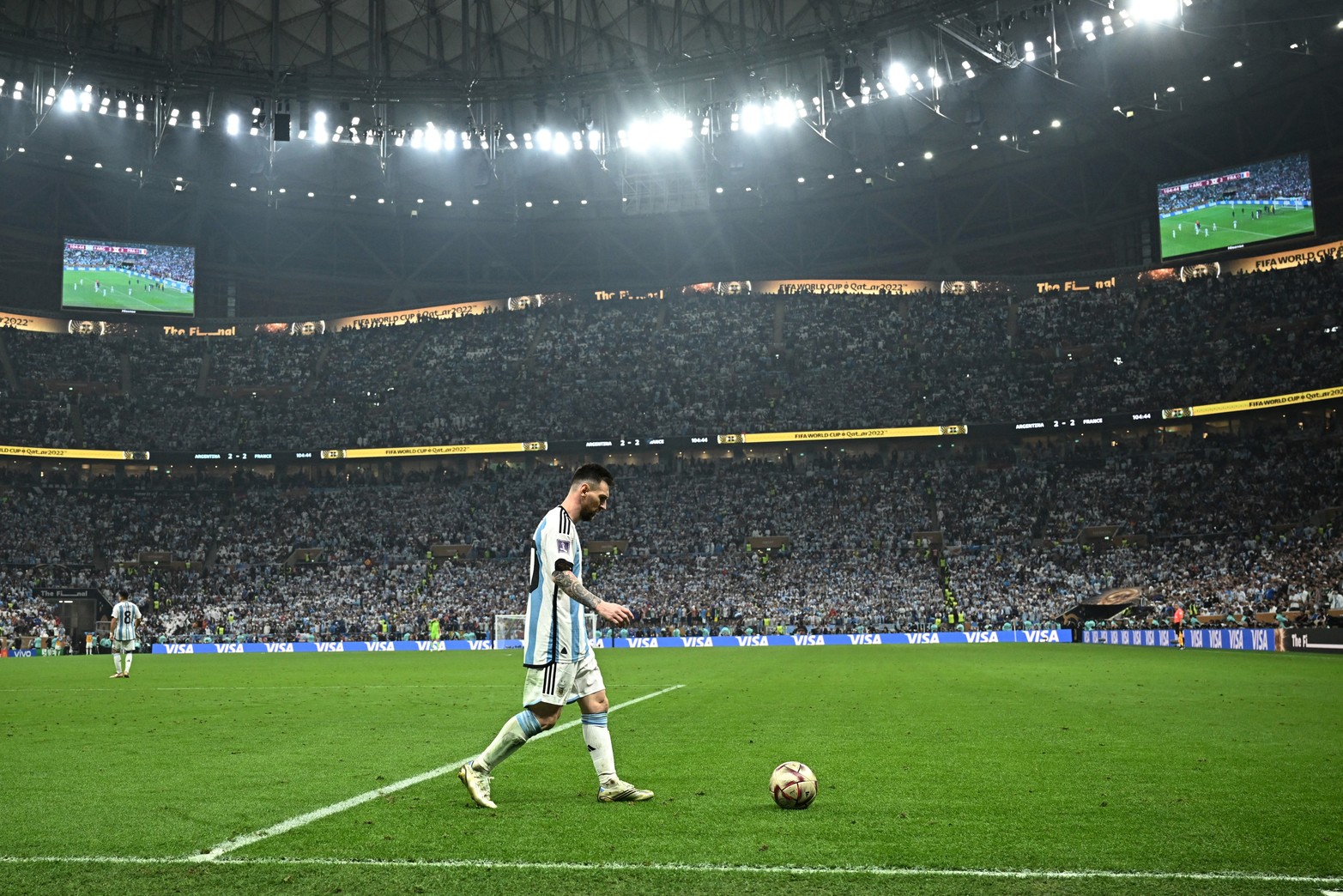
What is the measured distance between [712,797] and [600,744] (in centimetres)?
91

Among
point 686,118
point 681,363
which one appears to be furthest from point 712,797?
point 681,363

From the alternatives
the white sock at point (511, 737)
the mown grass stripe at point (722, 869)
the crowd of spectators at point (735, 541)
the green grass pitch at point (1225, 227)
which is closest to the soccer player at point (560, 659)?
the white sock at point (511, 737)

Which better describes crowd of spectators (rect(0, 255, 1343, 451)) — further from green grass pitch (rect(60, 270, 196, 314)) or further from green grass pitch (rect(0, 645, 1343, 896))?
green grass pitch (rect(0, 645, 1343, 896))

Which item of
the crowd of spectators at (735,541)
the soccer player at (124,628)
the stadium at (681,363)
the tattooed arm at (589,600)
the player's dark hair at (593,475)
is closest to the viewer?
the tattooed arm at (589,600)

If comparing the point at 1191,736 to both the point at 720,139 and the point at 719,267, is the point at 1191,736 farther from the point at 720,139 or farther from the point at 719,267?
the point at 719,267

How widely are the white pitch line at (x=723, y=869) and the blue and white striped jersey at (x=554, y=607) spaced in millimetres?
2019

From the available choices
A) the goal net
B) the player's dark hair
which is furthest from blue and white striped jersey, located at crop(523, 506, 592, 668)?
the goal net

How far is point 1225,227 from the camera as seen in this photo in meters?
59.9

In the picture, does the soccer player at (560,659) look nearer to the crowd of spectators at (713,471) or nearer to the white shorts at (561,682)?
the white shorts at (561,682)

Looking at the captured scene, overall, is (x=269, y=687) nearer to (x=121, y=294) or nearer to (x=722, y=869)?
(x=722, y=869)

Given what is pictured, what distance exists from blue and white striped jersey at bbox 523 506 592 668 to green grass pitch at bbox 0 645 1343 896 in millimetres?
1082

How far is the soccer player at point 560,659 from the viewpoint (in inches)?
307

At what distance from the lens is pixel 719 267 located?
2928 inches

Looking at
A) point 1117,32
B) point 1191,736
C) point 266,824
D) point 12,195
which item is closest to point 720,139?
point 1117,32
